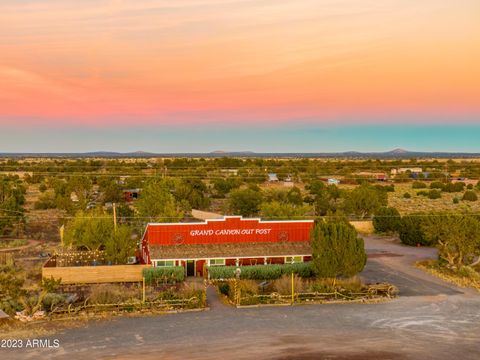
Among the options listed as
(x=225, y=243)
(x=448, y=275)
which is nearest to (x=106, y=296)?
(x=225, y=243)

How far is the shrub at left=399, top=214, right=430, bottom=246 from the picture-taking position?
160 ft

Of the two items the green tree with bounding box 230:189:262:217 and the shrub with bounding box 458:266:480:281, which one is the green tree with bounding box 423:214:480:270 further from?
the green tree with bounding box 230:189:262:217

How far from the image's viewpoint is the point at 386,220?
5525 cm

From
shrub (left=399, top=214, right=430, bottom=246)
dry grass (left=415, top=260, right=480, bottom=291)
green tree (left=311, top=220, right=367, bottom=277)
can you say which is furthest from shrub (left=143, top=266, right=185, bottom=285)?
shrub (left=399, top=214, right=430, bottom=246)

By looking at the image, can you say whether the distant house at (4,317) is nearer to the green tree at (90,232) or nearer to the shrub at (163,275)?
the shrub at (163,275)

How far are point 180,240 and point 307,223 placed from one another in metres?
9.45

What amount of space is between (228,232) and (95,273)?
9685 mm

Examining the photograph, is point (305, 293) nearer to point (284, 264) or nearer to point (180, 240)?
point (284, 264)

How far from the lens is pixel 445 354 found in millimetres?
22203

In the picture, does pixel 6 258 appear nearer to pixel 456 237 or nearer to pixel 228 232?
pixel 228 232

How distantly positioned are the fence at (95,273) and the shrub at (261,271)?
505 centimetres

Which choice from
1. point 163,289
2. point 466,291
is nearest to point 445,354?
point 466,291

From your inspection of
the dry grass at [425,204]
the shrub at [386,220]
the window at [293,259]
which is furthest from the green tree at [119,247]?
the dry grass at [425,204]

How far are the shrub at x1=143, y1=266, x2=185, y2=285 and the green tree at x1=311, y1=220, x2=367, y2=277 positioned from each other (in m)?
8.91
